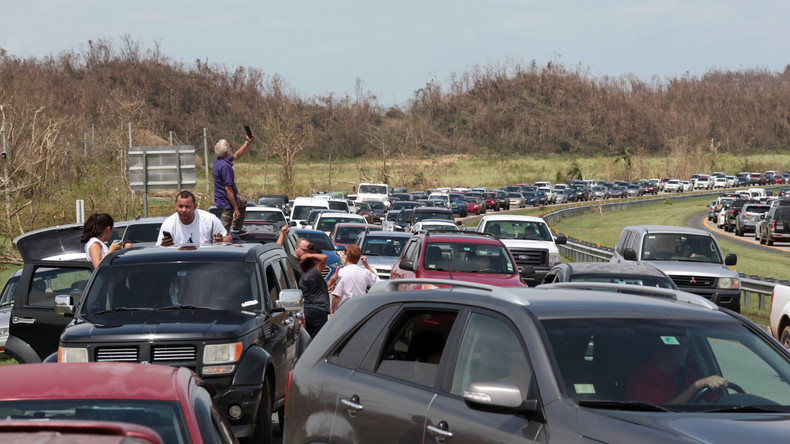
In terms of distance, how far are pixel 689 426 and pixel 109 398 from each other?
87.6 inches

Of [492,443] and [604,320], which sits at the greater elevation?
[604,320]

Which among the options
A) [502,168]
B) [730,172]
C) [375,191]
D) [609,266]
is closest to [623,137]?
[730,172]

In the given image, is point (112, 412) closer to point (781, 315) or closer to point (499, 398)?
point (499, 398)

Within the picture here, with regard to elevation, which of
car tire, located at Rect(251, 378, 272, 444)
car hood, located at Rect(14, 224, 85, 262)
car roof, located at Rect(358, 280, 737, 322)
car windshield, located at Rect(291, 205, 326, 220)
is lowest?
car windshield, located at Rect(291, 205, 326, 220)

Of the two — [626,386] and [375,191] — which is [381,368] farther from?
[375,191]

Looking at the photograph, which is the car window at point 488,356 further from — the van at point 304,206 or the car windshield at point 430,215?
the van at point 304,206

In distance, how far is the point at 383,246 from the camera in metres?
23.7

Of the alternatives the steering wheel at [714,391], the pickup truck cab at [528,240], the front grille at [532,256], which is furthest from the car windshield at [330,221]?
the steering wheel at [714,391]

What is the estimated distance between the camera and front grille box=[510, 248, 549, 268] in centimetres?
2519

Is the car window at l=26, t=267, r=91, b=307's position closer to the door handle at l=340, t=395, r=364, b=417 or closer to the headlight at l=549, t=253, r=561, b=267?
the door handle at l=340, t=395, r=364, b=417

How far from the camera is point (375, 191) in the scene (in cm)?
6519

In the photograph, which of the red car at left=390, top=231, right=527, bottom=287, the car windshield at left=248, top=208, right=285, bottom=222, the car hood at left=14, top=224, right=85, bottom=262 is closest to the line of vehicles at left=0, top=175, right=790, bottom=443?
the car hood at left=14, top=224, right=85, bottom=262

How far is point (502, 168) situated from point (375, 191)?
3133 inches

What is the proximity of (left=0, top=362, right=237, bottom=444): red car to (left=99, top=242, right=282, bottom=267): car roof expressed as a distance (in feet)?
17.4
